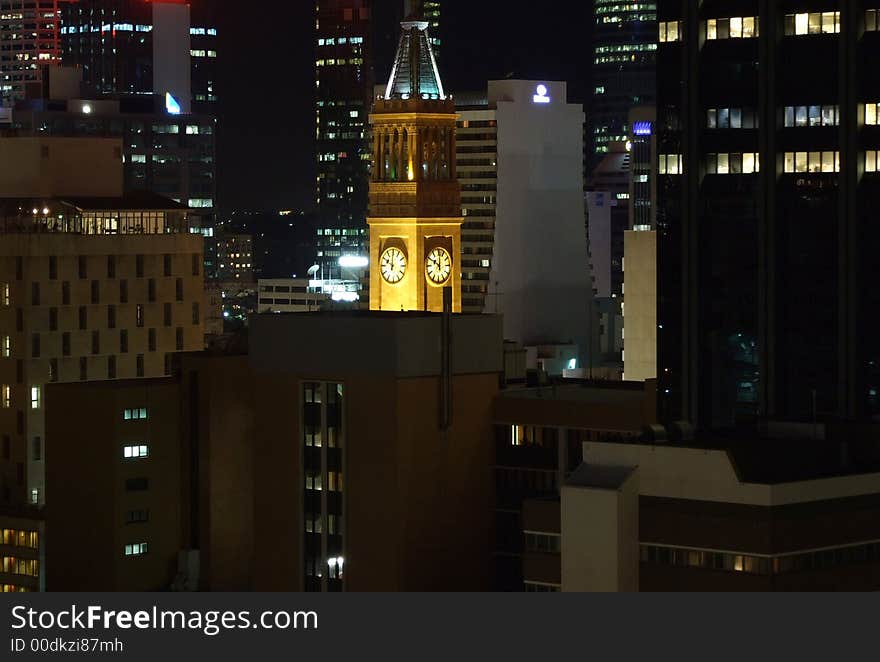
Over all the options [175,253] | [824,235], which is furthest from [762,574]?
[175,253]

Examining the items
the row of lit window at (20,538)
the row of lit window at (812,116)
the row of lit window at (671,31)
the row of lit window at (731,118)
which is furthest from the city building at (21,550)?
the row of lit window at (812,116)

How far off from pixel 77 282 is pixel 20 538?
27.7m

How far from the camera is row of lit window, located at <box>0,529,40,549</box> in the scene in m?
158

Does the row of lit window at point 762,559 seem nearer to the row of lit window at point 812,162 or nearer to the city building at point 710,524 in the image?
the city building at point 710,524

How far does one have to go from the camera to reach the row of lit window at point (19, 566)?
157 metres

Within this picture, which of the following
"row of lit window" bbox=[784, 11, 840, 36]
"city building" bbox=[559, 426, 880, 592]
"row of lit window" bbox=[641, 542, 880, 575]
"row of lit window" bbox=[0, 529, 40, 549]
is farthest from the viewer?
"row of lit window" bbox=[0, 529, 40, 549]

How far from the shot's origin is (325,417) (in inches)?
5192

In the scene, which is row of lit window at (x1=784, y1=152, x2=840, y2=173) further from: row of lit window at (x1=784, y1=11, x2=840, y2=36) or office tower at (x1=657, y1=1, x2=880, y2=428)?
row of lit window at (x1=784, y1=11, x2=840, y2=36)

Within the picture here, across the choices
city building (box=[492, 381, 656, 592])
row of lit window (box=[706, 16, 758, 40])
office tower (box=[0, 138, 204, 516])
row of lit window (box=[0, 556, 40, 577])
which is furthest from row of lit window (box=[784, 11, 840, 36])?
office tower (box=[0, 138, 204, 516])

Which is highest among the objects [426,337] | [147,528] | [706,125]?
[706,125]

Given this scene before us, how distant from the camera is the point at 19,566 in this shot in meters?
158

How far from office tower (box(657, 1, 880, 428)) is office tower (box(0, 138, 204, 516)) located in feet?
137

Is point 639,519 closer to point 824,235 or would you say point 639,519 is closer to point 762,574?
point 762,574

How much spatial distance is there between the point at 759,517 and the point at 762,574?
6.98ft
